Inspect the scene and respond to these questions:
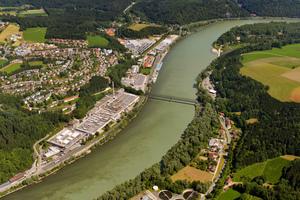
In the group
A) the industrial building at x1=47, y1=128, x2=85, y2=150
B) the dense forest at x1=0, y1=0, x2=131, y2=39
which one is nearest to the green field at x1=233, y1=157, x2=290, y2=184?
the industrial building at x1=47, y1=128, x2=85, y2=150

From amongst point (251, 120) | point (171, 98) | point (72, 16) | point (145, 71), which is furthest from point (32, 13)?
point (251, 120)

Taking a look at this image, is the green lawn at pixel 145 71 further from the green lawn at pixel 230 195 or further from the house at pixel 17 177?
the green lawn at pixel 230 195

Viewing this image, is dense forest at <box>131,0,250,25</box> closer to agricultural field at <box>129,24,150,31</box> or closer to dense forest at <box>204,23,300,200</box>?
agricultural field at <box>129,24,150,31</box>

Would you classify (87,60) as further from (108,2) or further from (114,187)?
(108,2)

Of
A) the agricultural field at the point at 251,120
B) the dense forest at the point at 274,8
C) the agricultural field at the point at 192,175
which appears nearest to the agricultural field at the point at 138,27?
the dense forest at the point at 274,8

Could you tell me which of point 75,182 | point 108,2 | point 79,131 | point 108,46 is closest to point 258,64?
point 108,46

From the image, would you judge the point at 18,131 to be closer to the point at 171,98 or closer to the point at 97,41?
the point at 171,98
